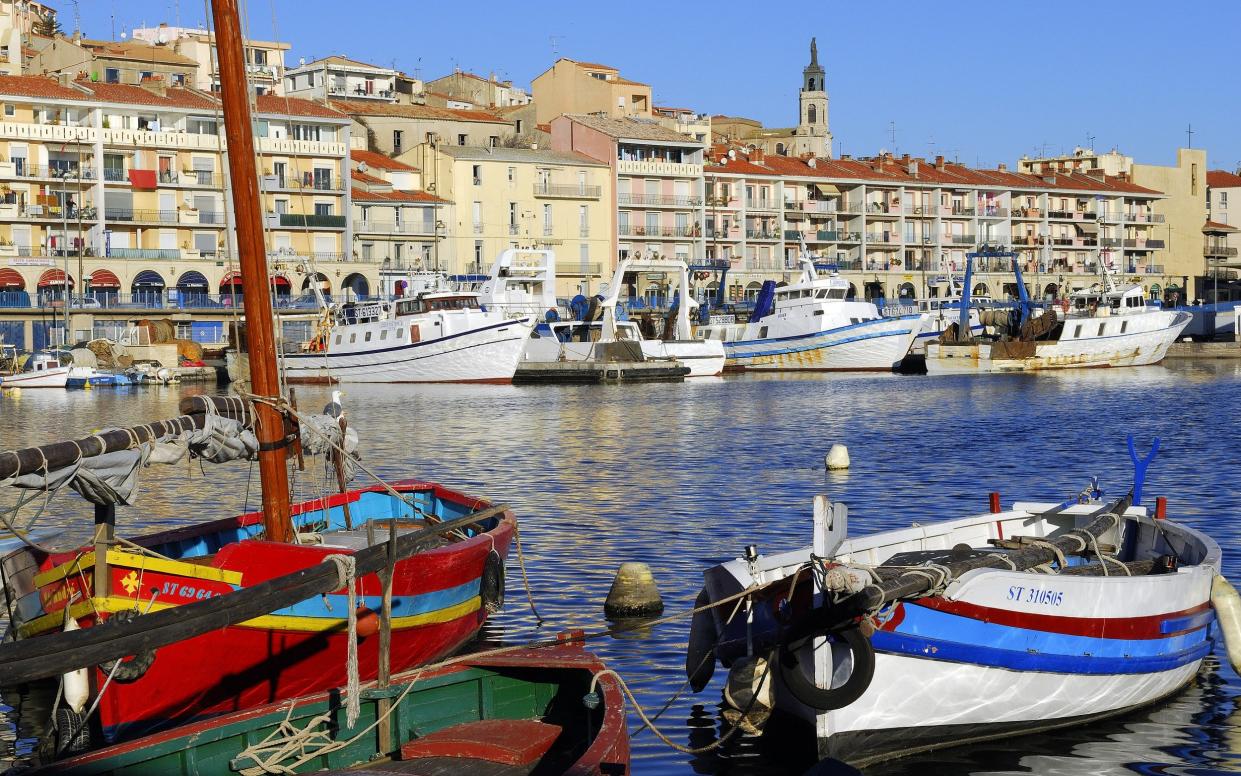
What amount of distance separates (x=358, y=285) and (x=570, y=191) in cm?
1666

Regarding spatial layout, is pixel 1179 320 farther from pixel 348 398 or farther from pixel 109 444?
pixel 109 444

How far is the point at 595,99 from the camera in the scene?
10588cm

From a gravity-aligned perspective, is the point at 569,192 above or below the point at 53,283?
above

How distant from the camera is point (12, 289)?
2975 inches

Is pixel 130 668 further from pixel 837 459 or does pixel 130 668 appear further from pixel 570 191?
pixel 570 191

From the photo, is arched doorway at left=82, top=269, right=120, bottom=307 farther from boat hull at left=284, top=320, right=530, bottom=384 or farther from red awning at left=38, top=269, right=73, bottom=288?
boat hull at left=284, top=320, right=530, bottom=384

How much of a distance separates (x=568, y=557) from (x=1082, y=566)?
7921 millimetres

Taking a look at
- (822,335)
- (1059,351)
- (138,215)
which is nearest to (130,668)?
(822,335)

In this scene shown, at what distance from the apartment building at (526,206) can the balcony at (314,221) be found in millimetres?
8219

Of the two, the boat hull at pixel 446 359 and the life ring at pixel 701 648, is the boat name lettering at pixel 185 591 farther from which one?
the boat hull at pixel 446 359

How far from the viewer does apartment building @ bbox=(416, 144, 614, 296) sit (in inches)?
3615

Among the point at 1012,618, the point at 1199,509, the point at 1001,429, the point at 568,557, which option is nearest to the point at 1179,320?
the point at 1001,429

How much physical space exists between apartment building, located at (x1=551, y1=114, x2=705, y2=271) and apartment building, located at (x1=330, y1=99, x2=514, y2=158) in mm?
6090

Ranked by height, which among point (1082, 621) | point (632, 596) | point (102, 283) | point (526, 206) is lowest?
point (632, 596)
